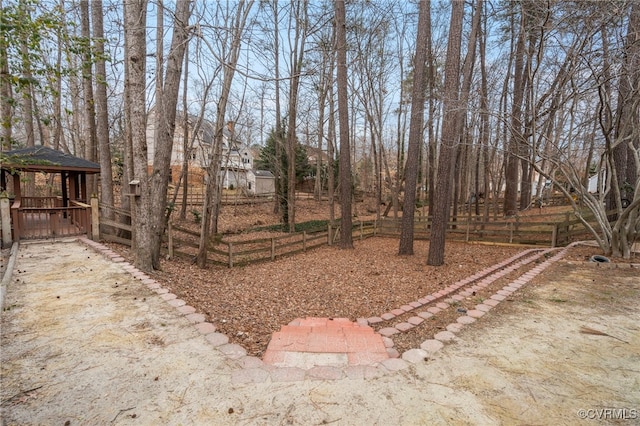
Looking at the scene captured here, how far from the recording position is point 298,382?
2.10 metres

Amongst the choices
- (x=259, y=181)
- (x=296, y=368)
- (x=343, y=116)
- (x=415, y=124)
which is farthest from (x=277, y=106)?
(x=259, y=181)

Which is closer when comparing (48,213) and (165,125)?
(165,125)

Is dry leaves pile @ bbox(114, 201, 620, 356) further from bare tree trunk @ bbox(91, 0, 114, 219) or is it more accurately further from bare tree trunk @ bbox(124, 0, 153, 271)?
bare tree trunk @ bbox(91, 0, 114, 219)

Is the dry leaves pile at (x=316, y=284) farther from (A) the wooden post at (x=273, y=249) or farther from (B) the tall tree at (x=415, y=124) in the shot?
(B) the tall tree at (x=415, y=124)

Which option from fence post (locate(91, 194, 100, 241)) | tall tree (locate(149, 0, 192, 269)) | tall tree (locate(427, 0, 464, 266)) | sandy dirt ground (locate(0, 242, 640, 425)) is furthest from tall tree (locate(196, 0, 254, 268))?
tall tree (locate(427, 0, 464, 266))

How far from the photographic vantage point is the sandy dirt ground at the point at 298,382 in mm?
1804

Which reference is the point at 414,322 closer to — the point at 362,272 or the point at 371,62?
the point at 362,272

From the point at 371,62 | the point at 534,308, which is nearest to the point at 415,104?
the point at 534,308

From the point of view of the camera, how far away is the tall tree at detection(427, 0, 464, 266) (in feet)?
20.9

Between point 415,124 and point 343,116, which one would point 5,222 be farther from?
point 415,124

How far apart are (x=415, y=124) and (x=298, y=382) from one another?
751cm

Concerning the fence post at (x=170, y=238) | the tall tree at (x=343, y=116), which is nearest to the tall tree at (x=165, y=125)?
the fence post at (x=170, y=238)

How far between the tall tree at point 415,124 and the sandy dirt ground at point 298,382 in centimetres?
487

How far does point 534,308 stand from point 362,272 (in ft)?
11.9
